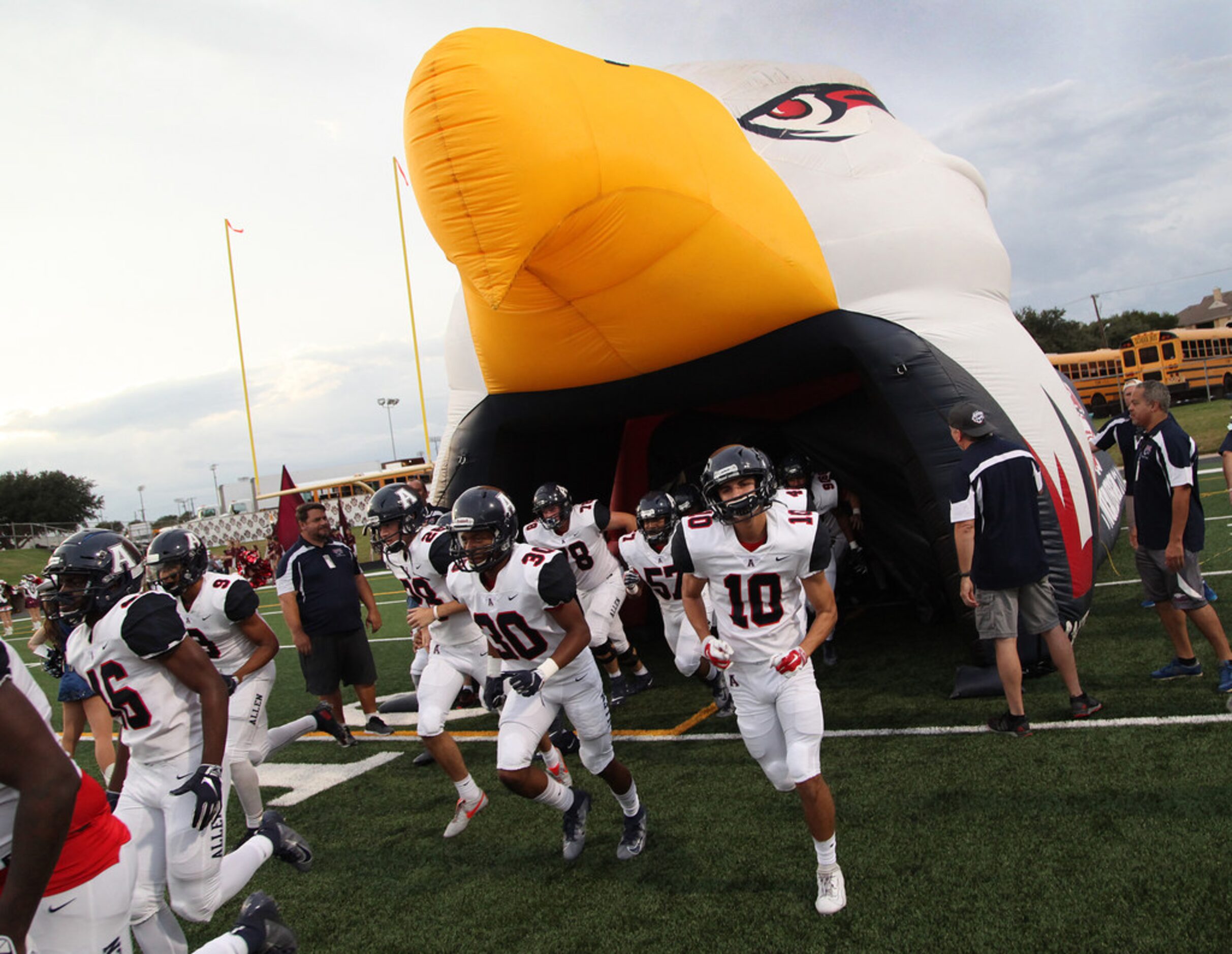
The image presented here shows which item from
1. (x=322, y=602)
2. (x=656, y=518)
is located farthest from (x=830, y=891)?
(x=322, y=602)

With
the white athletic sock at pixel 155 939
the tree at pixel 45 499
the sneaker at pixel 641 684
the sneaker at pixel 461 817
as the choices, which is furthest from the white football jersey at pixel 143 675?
Answer: the tree at pixel 45 499

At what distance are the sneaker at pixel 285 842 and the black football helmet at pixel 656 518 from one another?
10.9 ft

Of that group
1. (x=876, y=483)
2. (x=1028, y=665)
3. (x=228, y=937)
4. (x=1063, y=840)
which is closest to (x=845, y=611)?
(x=876, y=483)

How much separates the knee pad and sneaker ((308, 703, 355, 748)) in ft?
6.93

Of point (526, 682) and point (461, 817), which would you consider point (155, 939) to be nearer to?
point (526, 682)

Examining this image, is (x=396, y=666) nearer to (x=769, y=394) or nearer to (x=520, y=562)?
(x=769, y=394)

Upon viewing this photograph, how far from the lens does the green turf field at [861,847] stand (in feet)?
9.86

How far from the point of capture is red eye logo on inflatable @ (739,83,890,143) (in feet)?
22.6

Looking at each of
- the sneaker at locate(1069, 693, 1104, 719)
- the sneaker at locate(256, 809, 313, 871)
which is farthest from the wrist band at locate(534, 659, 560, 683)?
the sneaker at locate(1069, 693, 1104, 719)

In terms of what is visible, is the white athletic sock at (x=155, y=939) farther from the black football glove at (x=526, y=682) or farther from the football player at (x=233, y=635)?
the black football glove at (x=526, y=682)

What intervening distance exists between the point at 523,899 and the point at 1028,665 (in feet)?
12.2

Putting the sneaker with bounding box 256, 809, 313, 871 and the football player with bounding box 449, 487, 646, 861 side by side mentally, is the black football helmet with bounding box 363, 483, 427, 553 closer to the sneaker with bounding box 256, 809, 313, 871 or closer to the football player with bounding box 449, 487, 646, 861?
the football player with bounding box 449, 487, 646, 861

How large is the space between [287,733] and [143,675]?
1.99 meters

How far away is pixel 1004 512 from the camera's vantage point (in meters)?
4.57
